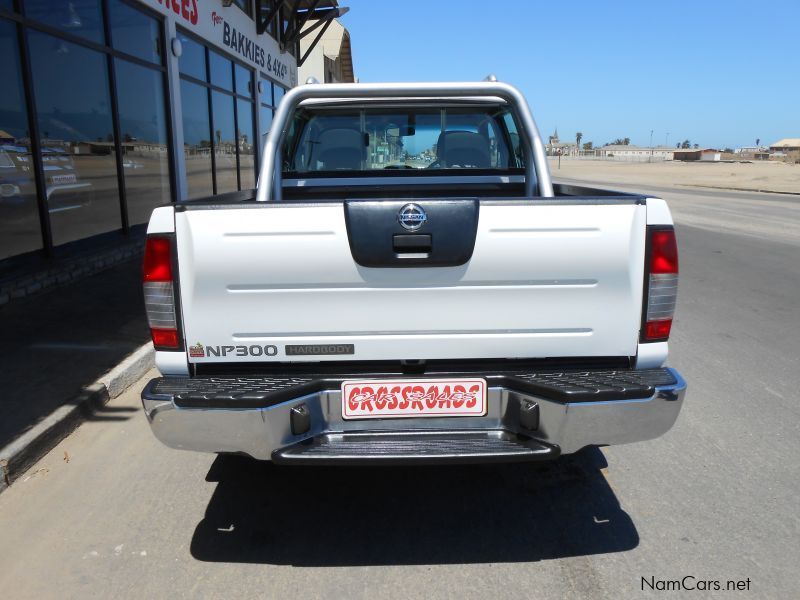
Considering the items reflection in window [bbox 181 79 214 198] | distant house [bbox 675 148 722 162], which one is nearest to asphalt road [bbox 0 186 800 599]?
reflection in window [bbox 181 79 214 198]

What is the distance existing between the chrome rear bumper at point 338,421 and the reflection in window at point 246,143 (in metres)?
14.8

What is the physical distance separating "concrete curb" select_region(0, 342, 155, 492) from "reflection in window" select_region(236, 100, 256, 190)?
12.6 m

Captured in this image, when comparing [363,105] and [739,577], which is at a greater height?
[363,105]

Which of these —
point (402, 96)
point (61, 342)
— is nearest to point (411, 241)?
point (402, 96)

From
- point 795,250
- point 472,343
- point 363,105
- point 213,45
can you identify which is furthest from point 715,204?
point 472,343

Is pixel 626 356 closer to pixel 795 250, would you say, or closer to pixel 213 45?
pixel 795 250

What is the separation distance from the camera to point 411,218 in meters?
2.46

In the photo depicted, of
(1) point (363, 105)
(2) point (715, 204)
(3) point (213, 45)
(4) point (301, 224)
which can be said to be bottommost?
(2) point (715, 204)

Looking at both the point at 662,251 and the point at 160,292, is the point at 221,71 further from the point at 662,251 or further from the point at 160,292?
the point at 662,251

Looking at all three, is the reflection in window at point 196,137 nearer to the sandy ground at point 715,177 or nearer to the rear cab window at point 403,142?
the rear cab window at point 403,142

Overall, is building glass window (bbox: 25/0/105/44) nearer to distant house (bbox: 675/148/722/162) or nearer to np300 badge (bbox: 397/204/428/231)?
np300 badge (bbox: 397/204/428/231)

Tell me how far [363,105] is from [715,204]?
20214 mm

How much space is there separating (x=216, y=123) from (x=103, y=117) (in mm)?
4776

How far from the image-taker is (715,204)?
21344 mm
